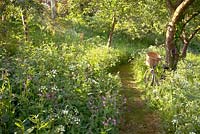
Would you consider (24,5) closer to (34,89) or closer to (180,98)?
(34,89)

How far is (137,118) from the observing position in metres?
9.17

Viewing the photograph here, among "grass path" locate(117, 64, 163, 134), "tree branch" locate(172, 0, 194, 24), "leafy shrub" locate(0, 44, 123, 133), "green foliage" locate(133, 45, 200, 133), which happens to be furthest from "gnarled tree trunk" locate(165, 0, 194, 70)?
"leafy shrub" locate(0, 44, 123, 133)

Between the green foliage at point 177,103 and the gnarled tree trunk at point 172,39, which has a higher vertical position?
the gnarled tree trunk at point 172,39

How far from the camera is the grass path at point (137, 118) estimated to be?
8.29 m

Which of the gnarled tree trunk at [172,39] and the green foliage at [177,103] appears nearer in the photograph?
the green foliage at [177,103]

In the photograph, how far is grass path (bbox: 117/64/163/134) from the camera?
829 cm

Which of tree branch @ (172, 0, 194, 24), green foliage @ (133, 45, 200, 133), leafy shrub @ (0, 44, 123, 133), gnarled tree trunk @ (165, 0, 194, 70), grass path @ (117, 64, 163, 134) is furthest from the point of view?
gnarled tree trunk @ (165, 0, 194, 70)

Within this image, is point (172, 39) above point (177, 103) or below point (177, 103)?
above

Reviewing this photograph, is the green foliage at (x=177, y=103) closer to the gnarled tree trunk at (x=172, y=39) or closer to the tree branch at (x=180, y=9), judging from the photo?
the gnarled tree trunk at (x=172, y=39)

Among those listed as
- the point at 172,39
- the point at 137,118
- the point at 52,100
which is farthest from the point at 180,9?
the point at 52,100

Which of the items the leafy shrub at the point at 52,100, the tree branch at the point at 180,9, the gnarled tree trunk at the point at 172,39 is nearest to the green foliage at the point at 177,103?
the gnarled tree trunk at the point at 172,39

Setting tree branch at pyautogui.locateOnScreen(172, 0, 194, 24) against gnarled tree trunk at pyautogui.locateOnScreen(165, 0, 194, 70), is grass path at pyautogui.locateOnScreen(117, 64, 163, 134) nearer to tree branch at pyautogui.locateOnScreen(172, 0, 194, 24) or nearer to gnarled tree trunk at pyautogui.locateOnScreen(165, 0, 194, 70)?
gnarled tree trunk at pyautogui.locateOnScreen(165, 0, 194, 70)

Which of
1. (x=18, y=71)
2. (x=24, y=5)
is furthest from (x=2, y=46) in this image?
(x=18, y=71)

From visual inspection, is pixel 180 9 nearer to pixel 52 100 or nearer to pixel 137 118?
pixel 137 118
